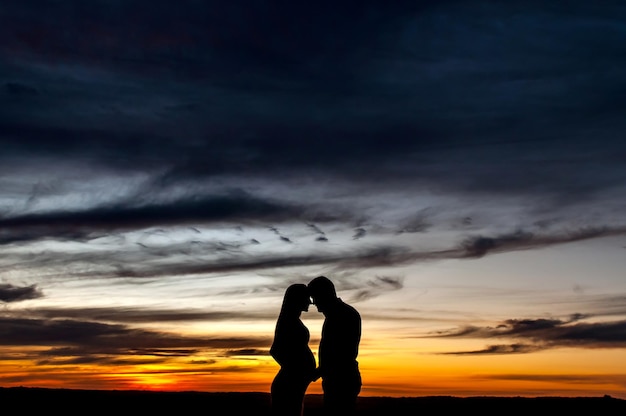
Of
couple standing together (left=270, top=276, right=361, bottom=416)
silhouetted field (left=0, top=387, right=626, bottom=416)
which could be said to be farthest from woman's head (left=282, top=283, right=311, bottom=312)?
silhouetted field (left=0, top=387, right=626, bottom=416)

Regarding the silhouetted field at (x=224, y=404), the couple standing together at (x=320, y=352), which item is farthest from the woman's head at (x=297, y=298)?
the silhouetted field at (x=224, y=404)

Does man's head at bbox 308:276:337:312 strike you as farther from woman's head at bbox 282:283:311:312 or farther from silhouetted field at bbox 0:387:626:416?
silhouetted field at bbox 0:387:626:416

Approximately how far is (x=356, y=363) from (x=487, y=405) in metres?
13.7

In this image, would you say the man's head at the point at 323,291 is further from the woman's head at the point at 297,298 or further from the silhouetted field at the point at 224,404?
the silhouetted field at the point at 224,404

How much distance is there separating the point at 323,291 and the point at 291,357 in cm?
138

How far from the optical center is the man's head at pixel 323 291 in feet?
45.1

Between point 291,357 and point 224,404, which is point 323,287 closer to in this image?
point 291,357

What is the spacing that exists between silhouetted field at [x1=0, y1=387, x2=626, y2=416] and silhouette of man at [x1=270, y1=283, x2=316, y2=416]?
8.91 m

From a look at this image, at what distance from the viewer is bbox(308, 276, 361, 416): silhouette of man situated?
1370 cm

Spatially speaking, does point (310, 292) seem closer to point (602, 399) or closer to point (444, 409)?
point (444, 409)

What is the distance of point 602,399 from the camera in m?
26.3

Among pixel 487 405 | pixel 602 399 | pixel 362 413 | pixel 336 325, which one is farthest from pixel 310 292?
pixel 602 399

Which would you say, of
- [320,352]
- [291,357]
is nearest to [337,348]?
[320,352]

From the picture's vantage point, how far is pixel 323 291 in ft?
45.1
